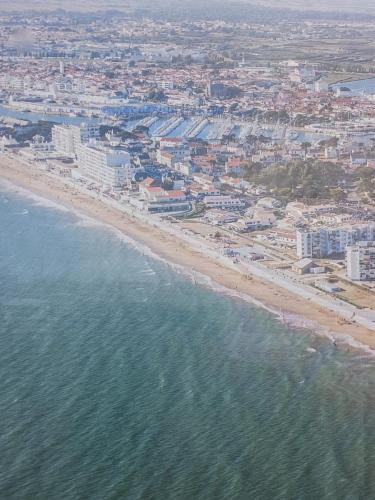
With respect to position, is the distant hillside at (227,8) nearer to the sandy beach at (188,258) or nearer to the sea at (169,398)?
the sandy beach at (188,258)

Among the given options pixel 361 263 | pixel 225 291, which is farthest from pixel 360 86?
pixel 225 291

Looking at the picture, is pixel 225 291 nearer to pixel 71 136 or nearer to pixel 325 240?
pixel 325 240

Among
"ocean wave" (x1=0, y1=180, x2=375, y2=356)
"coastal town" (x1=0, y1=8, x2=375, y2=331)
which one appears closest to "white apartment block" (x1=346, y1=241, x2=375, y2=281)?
"coastal town" (x1=0, y1=8, x2=375, y2=331)

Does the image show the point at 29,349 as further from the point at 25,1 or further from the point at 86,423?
the point at 25,1

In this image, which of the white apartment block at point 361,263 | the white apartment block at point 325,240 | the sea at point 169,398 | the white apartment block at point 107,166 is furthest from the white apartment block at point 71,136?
the white apartment block at point 361,263

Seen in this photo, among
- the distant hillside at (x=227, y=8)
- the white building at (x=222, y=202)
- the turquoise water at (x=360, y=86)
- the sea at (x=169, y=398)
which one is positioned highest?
the distant hillside at (x=227, y=8)

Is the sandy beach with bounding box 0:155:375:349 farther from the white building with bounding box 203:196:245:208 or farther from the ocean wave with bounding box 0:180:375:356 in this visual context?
the white building with bounding box 203:196:245:208
